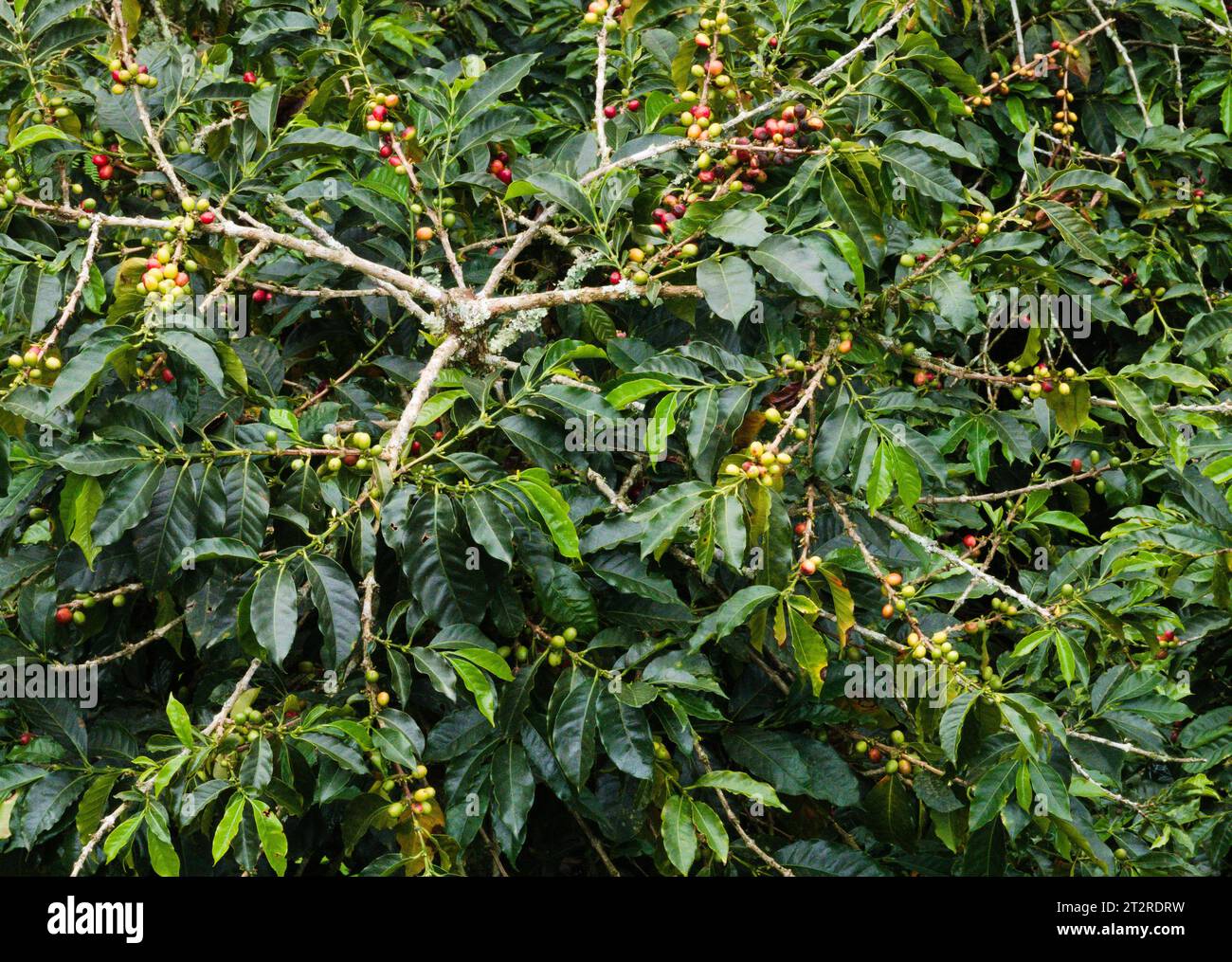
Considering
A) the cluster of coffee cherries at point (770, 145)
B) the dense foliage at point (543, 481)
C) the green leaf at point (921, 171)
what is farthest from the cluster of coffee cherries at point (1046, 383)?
the cluster of coffee cherries at point (770, 145)

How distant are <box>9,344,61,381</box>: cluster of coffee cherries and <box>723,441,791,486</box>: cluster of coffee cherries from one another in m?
1.27

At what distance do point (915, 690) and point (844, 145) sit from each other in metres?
1.11

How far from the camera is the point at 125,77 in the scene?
8.46 ft

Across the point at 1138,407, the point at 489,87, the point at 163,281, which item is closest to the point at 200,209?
the point at 163,281

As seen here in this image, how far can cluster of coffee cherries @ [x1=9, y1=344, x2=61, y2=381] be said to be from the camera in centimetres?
226

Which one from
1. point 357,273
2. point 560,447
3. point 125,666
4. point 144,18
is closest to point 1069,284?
point 560,447

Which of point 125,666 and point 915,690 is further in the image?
point 125,666

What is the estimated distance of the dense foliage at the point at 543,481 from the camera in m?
2.23

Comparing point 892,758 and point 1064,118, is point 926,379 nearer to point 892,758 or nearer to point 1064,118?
point 892,758

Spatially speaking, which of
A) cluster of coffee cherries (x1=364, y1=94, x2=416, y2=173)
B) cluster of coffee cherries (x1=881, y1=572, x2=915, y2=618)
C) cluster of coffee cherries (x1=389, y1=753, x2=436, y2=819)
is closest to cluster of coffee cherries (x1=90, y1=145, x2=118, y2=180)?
cluster of coffee cherries (x1=364, y1=94, x2=416, y2=173)

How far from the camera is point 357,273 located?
286cm

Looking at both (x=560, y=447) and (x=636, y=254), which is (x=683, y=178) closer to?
(x=636, y=254)

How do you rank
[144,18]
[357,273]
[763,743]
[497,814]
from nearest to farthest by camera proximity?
1. [497,814]
2. [763,743]
3. [357,273]
4. [144,18]
